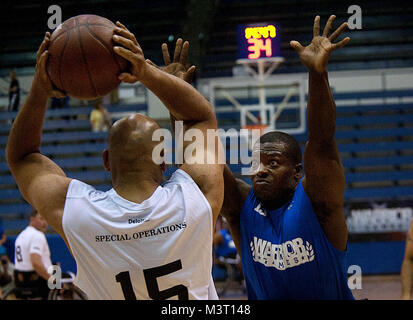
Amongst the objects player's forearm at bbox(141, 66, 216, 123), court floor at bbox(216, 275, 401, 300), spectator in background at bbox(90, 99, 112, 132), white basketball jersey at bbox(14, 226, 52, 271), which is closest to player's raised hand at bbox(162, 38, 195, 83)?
player's forearm at bbox(141, 66, 216, 123)

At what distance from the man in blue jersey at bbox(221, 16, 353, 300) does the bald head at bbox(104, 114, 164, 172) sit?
30.5 inches

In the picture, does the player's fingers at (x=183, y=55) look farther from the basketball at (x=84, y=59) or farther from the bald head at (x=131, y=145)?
the bald head at (x=131, y=145)

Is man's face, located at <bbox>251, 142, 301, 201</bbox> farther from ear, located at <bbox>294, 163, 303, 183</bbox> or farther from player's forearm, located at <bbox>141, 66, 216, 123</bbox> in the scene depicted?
player's forearm, located at <bbox>141, 66, 216, 123</bbox>

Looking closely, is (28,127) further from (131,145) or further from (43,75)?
(131,145)

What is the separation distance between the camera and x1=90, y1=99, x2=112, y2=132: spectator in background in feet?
36.6

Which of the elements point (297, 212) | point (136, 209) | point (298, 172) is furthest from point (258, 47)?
point (136, 209)

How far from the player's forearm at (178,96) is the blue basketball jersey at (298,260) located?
797 mm

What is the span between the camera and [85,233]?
1.95 metres

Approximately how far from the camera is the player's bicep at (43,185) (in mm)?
2002

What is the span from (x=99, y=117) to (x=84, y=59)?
9260 mm

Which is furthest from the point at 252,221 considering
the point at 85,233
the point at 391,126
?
the point at 391,126

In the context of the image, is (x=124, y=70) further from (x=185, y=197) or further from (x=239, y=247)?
(x=239, y=247)

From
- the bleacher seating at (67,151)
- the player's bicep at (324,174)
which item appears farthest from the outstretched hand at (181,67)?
the bleacher seating at (67,151)
